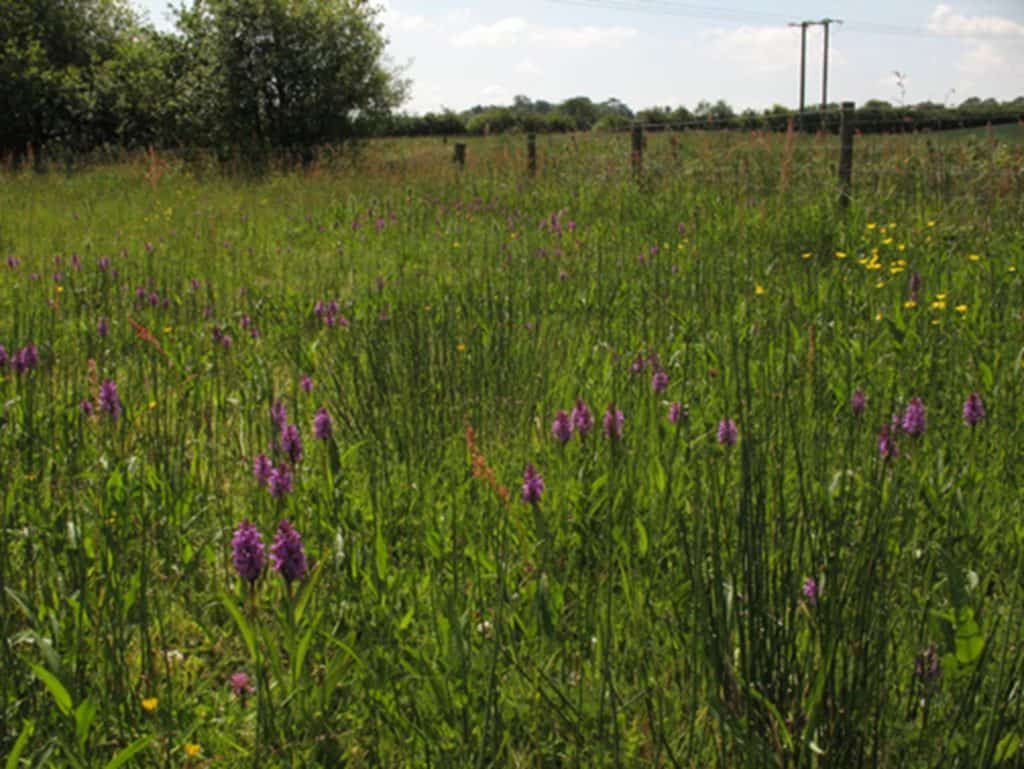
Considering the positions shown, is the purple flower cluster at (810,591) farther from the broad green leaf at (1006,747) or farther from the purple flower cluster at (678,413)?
the purple flower cluster at (678,413)

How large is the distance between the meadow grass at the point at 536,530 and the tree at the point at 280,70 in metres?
14.2

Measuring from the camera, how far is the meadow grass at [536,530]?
138 centimetres

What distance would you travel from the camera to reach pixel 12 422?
107 inches

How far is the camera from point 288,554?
153 cm

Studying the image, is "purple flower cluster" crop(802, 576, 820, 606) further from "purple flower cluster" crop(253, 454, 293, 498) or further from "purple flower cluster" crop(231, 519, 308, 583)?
"purple flower cluster" crop(253, 454, 293, 498)

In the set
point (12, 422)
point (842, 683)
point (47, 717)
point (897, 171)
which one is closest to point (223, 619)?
point (47, 717)

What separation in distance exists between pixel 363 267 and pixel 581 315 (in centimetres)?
303

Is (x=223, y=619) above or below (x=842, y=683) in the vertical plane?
below

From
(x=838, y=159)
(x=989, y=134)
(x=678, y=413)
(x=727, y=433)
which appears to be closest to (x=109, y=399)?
(x=678, y=413)

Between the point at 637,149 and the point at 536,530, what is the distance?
947cm

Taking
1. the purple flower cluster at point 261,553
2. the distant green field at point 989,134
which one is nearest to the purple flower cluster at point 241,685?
the purple flower cluster at point 261,553

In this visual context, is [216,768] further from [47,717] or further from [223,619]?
[223,619]

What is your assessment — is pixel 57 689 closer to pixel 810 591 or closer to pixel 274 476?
pixel 274 476

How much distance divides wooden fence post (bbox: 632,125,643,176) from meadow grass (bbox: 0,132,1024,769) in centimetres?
489
